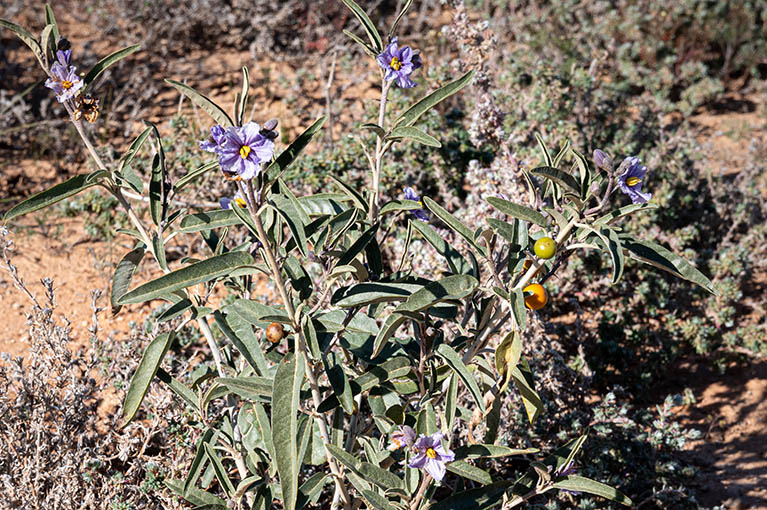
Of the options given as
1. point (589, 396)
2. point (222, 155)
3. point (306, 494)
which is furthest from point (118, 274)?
point (589, 396)

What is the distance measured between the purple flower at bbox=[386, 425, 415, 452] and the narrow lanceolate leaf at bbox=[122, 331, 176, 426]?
59 centimetres

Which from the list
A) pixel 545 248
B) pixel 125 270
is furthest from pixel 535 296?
pixel 125 270

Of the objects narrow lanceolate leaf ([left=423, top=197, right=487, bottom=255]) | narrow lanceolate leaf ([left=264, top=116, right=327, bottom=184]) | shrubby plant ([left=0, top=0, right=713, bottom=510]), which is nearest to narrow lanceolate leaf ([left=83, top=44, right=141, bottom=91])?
shrubby plant ([left=0, top=0, right=713, bottom=510])

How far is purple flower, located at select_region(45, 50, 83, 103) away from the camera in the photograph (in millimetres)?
1652

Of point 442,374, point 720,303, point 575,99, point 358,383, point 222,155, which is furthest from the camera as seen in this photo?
point 575,99

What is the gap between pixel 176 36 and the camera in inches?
229

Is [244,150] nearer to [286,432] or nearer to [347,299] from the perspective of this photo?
[347,299]

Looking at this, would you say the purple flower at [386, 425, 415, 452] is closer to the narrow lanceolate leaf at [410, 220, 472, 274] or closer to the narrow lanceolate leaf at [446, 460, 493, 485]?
the narrow lanceolate leaf at [446, 460, 493, 485]

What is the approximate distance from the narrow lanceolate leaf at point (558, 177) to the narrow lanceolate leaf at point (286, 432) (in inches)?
27.3

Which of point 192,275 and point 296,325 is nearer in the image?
point 192,275

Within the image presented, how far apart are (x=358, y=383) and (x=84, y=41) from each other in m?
5.25

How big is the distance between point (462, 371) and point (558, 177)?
49cm

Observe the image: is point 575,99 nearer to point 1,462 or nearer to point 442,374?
point 442,374

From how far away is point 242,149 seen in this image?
1.30 metres
